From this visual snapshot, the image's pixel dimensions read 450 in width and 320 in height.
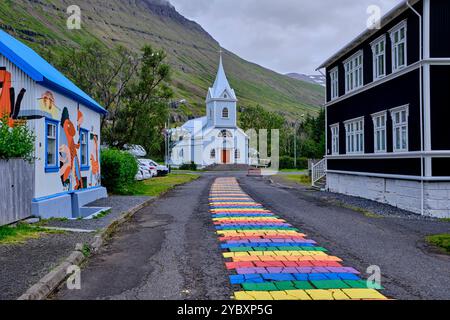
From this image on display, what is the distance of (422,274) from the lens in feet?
23.6

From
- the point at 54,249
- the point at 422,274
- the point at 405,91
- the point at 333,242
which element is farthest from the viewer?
the point at 405,91

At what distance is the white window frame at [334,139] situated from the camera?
2586 cm

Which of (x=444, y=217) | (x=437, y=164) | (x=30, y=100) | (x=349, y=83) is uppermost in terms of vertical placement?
(x=349, y=83)

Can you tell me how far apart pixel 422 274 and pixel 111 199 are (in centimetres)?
1527

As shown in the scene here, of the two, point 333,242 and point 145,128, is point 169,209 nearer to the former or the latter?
point 333,242

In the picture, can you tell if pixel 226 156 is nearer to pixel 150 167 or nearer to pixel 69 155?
pixel 150 167

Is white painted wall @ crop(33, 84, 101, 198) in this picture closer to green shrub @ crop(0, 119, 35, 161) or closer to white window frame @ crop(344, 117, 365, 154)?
green shrub @ crop(0, 119, 35, 161)

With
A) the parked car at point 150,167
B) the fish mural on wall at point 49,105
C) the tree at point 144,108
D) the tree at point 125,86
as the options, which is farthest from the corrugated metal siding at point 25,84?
the parked car at point 150,167

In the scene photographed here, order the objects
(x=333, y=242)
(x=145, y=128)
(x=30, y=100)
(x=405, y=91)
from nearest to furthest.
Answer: (x=333, y=242) < (x=30, y=100) < (x=405, y=91) < (x=145, y=128)

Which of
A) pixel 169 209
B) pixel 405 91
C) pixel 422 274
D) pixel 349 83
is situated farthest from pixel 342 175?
pixel 422 274

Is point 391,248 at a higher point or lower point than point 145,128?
lower

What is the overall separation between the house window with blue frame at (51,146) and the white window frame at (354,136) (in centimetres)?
1369

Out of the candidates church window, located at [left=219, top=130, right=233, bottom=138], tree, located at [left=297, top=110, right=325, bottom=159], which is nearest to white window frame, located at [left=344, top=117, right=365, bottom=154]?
tree, located at [left=297, top=110, right=325, bottom=159]

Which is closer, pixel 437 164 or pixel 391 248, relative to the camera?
pixel 391 248
